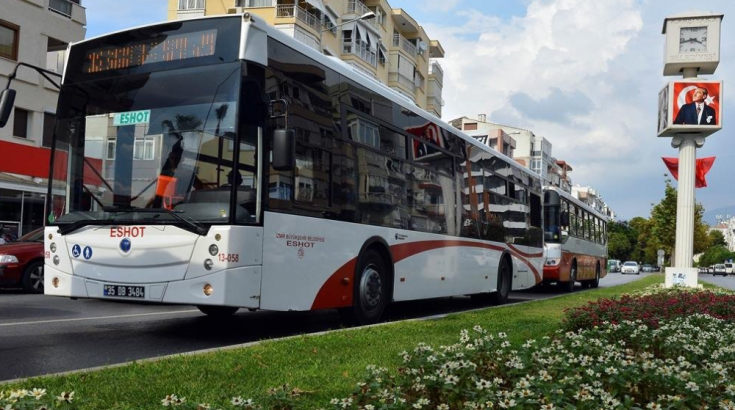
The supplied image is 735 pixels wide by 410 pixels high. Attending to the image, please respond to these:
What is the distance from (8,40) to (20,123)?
3.10 metres

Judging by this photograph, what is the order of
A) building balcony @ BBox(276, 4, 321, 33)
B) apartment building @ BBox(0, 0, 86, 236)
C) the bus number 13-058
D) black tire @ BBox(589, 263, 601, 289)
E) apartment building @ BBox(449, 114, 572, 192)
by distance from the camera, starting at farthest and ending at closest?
1. apartment building @ BBox(449, 114, 572, 192)
2. building balcony @ BBox(276, 4, 321, 33)
3. black tire @ BBox(589, 263, 601, 289)
4. apartment building @ BBox(0, 0, 86, 236)
5. the bus number 13-058

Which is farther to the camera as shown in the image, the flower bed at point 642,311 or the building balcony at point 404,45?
the building balcony at point 404,45

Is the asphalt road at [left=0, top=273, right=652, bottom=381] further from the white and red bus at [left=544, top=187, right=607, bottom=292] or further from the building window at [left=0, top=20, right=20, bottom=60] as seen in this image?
the building window at [left=0, top=20, right=20, bottom=60]

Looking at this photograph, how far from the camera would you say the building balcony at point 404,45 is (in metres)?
55.7

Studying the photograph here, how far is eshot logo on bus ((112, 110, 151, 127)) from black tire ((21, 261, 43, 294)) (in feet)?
27.7

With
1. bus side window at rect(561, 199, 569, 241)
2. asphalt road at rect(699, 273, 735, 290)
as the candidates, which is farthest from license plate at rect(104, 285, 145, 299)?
asphalt road at rect(699, 273, 735, 290)

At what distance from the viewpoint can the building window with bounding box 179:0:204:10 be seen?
3950 cm

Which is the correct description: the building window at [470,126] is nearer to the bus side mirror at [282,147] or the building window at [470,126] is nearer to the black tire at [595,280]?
the black tire at [595,280]

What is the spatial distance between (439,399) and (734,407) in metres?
1.52

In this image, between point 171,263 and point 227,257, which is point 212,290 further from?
point 171,263

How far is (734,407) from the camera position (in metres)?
3.74

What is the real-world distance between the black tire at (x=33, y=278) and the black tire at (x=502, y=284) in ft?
31.3

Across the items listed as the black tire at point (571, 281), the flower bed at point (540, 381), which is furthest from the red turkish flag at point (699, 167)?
the flower bed at point (540, 381)

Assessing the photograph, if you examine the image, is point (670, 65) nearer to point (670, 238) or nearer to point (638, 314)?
point (638, 314)
